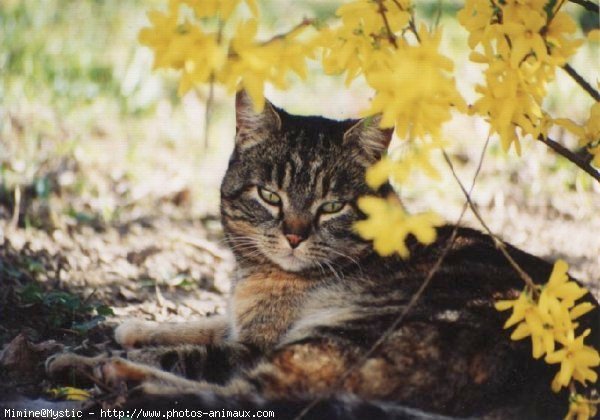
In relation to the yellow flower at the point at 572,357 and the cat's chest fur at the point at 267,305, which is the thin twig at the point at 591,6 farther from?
the cat's chest fur at the point at 267,305

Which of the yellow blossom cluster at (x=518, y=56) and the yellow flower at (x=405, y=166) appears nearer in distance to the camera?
the yellow flower at (x=405, y=166)

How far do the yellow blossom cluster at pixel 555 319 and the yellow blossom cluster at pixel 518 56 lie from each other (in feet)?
1.24

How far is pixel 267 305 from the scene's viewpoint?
306cm

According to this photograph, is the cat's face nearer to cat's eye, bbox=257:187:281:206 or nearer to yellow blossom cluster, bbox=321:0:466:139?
cat's eye, bbox=257:187:281:206

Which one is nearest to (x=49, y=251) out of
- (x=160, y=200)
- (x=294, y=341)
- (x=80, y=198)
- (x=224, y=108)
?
(x=80, y=198)

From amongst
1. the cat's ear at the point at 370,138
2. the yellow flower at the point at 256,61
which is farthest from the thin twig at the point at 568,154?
the yellow flower at the point at 256,61

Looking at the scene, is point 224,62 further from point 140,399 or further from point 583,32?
point 583,32

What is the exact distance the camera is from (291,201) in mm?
3094

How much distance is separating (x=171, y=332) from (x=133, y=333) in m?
0.15

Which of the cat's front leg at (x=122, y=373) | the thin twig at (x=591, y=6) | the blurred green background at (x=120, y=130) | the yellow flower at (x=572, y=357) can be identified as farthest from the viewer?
the blurred green background at (x=120, y=130)

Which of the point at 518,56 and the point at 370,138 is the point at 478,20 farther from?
the point at 370,138

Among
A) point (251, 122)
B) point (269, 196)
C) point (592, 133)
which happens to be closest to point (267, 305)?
point (269, 196)

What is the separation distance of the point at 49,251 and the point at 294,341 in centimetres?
174

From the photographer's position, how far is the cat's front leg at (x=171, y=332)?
3.21 metres
